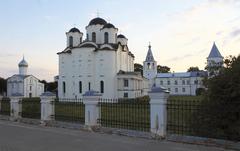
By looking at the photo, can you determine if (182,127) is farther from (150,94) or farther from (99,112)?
(99,112)

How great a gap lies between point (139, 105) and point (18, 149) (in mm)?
4640

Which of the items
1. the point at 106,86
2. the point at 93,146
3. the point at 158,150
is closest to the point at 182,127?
the point at 158,150

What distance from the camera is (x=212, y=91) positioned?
9.47 meters

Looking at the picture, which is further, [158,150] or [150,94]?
[150,94]

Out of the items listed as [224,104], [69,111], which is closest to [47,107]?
[69,111]

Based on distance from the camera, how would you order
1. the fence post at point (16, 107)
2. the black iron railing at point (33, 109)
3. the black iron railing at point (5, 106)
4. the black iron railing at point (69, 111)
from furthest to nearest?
1. the black iron railing at point (5, 106)
2. the fence post at point (16, 107)
3. the black iron railing at point (33, 109)
4. the black iron railing at point (69, 111)

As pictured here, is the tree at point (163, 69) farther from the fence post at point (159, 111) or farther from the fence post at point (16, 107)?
the fence post at point (159, 111)

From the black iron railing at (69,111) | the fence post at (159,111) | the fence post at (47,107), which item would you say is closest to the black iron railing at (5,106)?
the black iron railing at (69,111)

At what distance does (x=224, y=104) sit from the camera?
917cm

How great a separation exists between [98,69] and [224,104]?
151ft

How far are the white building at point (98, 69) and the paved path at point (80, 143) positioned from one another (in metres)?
40.8

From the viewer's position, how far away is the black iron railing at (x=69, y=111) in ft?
49.4

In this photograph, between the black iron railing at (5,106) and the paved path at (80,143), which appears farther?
the black iron railing at (5,106)

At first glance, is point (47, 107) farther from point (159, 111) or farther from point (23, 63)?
point (23, 63)
